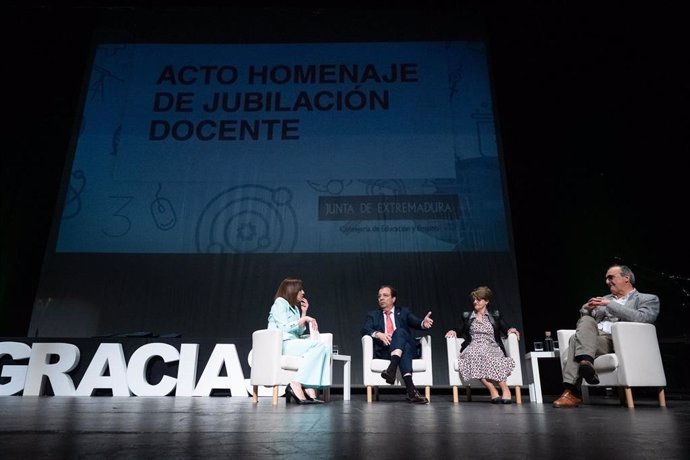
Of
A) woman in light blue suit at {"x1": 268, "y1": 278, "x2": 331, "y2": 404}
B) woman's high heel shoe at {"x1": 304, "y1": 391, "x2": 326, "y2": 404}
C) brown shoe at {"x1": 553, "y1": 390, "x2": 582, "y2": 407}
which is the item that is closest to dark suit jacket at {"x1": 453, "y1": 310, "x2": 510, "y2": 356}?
brown shoe at {"x1": 553, "y1": 390, "x2": 582, "y2": 407}

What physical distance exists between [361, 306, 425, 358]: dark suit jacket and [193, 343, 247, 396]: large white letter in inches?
49.3

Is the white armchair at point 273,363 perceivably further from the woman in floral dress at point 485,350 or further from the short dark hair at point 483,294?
the short dark hair at point 483,294

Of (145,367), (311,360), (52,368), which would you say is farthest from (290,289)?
(52,368)

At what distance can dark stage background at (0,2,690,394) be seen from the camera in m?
5.00

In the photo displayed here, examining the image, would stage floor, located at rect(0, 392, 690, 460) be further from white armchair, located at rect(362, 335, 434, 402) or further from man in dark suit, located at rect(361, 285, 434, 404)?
white armchair, located at rect(362, 335, 434, 402)

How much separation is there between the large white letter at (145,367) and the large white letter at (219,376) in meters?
0.27

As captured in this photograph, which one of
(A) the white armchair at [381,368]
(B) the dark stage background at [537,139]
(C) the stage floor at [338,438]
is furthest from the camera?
(B) the dark stage background at [537,139]

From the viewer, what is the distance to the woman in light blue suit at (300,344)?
3455 millimetres

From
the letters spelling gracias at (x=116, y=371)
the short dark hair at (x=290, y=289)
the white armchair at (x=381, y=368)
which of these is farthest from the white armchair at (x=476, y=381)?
the letters spelling gracias at (x=116, y=371)

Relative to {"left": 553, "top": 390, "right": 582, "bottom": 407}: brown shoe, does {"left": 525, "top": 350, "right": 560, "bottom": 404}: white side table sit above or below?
above

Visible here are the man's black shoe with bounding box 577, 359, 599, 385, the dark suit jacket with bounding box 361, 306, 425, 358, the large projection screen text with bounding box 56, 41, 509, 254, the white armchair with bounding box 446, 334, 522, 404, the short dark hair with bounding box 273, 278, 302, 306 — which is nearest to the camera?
the man's black shoe with bounding box 577, 359, 599, 385

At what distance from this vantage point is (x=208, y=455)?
107 cm

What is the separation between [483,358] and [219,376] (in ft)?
7.78

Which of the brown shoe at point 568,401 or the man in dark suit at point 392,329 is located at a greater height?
the man in dark suit at point 392,329
